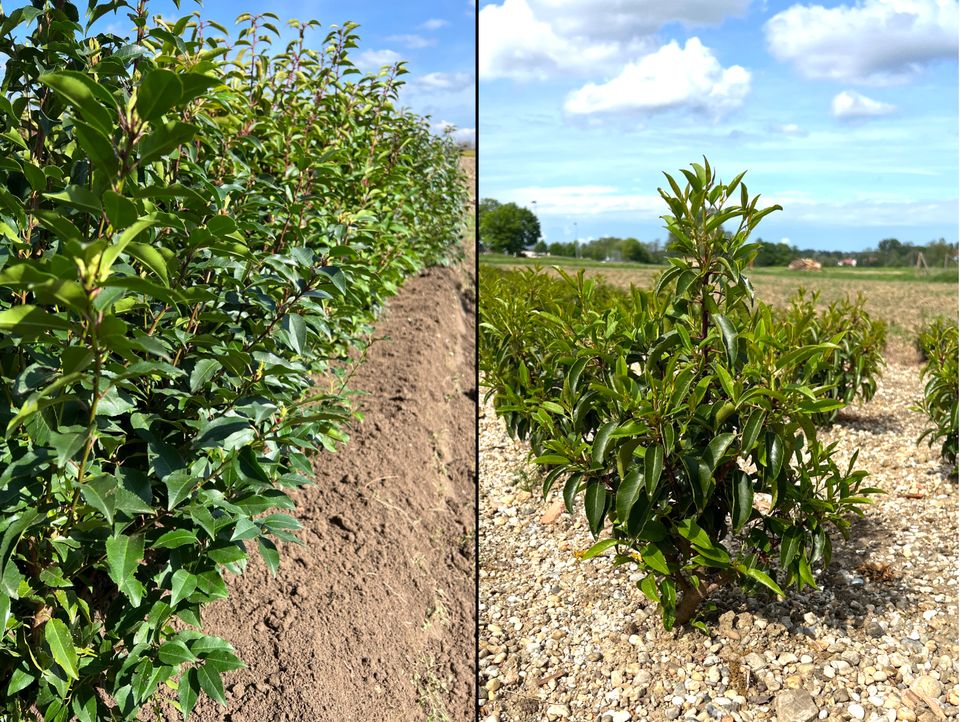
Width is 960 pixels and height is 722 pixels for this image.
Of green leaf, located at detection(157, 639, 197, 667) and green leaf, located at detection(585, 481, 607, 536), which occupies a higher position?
green leaf, located at detection(585, 481, 607, 536)

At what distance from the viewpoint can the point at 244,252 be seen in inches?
63.0

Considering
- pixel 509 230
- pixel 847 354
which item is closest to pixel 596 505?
pixel 847 354

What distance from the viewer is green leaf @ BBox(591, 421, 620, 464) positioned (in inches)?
92.9

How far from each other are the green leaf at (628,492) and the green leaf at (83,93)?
170 centimetres

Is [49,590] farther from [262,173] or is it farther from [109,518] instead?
[262,173]

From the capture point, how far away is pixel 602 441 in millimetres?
2371

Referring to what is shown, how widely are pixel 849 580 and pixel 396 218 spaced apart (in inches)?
125

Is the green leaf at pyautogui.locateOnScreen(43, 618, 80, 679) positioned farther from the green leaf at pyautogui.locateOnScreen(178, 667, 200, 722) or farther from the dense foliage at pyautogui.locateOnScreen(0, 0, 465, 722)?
the green leaf at pyautogui.locateOnScreen(178, 667, 200, 722)

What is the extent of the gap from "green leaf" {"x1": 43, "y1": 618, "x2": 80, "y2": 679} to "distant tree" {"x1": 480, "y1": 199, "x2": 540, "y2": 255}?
698cm

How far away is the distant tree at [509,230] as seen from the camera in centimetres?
851

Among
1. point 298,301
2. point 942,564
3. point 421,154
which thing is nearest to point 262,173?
point 298,301

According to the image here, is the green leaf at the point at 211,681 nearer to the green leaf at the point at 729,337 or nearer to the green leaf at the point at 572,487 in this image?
the green leaf at the point at 572,487

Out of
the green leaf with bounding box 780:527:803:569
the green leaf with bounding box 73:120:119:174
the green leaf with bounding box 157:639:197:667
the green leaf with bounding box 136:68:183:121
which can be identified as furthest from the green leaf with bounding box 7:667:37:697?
the green leaf with bounding box 780:527:803:569

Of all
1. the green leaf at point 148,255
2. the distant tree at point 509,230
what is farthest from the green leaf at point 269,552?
the distant tree at point 509,230
